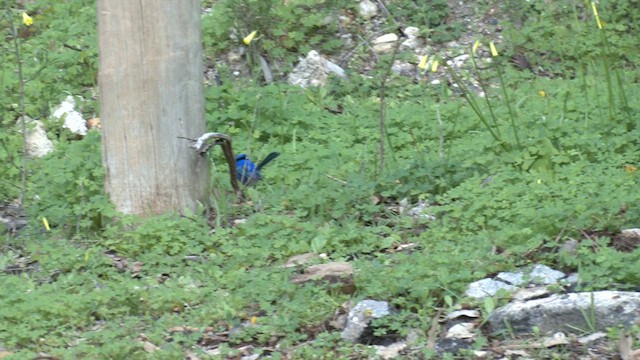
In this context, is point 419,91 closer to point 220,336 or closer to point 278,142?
point 278,142

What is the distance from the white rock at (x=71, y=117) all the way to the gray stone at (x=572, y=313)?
437 cm

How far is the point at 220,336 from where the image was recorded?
15.7 feet

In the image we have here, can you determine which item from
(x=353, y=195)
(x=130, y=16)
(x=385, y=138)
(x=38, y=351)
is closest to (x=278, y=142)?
(x=385, y=138)

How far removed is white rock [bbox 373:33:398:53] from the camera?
30.0ft

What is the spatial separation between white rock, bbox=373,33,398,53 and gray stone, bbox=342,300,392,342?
471 centimetres

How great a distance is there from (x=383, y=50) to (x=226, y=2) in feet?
4.57

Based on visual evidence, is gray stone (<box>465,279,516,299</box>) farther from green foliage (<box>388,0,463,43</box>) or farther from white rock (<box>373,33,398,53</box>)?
green foliage (<box>388,0,463,43</box>)

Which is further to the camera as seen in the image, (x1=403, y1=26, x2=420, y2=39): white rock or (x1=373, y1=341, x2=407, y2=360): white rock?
(x1=403, y1=26, x2=420, y2=39): white rock

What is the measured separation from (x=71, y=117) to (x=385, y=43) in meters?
2.78

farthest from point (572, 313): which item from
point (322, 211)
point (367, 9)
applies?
point (367, 9)

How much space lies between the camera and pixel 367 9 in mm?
9531

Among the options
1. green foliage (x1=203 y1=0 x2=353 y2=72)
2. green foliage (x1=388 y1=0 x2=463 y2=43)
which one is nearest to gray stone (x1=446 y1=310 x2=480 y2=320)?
green foliage (x1=203 y1=0 x2=353 y2=72)

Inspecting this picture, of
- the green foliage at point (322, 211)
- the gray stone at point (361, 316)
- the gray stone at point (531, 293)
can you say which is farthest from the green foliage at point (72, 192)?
the gray stone at point (531, 293)

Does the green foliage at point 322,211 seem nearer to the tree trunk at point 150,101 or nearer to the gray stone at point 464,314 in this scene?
the gray stone at point 464,314
